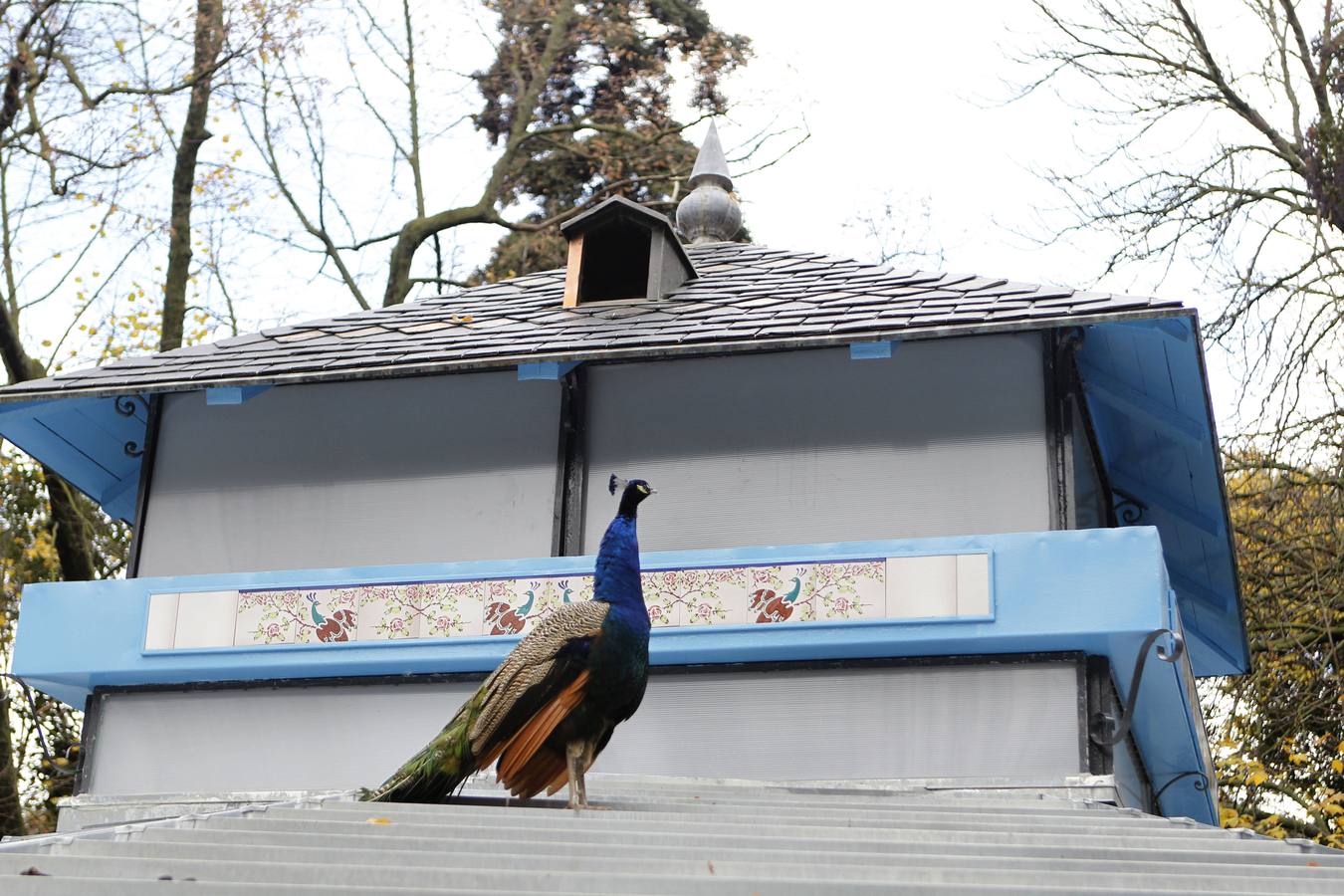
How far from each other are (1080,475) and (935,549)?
1.77 meters

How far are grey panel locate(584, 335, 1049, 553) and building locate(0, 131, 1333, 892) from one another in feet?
0.06

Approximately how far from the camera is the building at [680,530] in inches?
354

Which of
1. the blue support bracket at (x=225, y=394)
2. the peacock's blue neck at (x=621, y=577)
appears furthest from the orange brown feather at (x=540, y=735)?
the blue support bracket at (x=225, y=394)

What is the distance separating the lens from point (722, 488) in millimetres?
10047

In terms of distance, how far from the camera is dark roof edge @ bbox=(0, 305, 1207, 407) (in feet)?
30.2

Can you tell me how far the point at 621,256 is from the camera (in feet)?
38.5

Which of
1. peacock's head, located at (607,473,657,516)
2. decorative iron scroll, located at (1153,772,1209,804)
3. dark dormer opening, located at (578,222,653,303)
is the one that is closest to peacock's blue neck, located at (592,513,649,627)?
peacock's head, located at (607,473,657,516)

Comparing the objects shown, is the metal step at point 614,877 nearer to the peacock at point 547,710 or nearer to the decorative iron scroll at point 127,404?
the peacock at point 547,710

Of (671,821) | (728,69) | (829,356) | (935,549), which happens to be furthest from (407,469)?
(728,69)

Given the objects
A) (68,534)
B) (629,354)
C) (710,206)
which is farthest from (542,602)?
(68,534)

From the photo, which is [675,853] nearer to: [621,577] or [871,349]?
[621,577]

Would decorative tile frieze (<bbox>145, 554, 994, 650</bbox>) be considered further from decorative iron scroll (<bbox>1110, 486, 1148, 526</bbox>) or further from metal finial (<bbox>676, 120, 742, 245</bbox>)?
metal finial (<bbox>676, 120, 742, 245</bbox>)

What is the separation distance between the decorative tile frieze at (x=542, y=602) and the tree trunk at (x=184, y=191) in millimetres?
11674

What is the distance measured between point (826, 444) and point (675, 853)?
16.2ft
